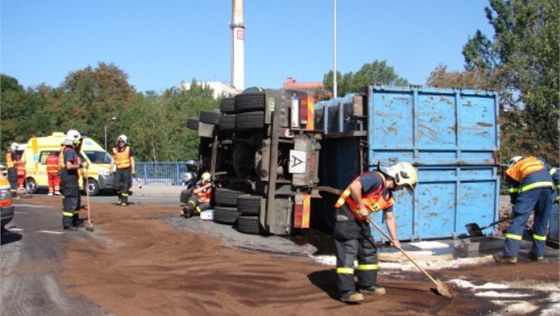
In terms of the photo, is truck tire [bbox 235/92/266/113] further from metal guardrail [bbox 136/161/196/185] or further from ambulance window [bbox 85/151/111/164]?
metal guardrail [bbox 136/161/196/185]

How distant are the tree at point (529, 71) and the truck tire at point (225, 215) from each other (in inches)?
466

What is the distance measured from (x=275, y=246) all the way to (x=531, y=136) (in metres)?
13.6

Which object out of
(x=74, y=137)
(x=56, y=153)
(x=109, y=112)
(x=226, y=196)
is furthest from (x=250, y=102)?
A: (x=109, y=112)

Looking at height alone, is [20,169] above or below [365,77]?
below

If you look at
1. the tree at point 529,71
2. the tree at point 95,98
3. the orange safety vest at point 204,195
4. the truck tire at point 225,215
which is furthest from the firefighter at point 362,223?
the tree at point 95,98

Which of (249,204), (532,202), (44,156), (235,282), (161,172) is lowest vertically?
(235,282)

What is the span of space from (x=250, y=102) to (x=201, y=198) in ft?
10.6

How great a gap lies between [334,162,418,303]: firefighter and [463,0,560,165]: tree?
13765 mm

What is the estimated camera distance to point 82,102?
179ft

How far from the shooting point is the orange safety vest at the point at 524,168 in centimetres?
773

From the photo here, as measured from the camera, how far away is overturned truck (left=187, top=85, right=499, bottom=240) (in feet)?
28.3

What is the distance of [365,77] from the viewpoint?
47.8m

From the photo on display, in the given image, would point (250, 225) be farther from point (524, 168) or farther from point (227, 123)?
point (524, 168)

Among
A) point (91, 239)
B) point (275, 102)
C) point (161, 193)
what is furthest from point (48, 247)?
point (161, 193)
